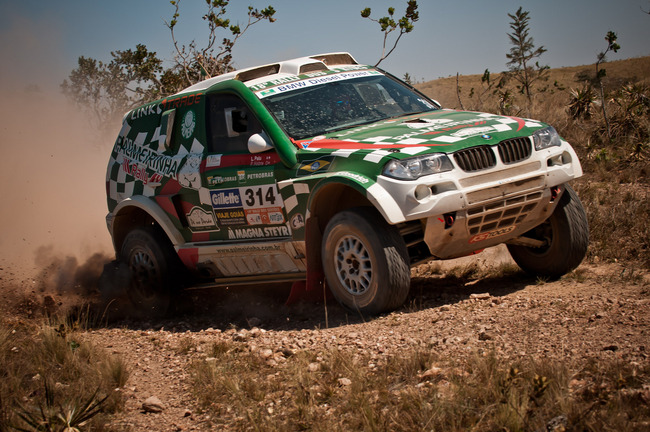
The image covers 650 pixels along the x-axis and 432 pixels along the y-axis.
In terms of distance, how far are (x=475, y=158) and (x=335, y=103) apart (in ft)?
5.37

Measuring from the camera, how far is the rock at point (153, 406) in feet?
13.6

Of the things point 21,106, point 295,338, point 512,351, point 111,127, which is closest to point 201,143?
point 295,338

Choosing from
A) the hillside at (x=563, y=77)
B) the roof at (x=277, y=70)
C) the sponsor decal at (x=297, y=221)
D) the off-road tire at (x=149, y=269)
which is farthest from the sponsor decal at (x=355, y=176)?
the hillside at (x=563, y=77)

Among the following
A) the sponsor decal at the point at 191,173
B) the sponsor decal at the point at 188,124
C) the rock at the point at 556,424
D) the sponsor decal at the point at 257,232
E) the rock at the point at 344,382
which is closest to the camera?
the rock at the point at 556,424

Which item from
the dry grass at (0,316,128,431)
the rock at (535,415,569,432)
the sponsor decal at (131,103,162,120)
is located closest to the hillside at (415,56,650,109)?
the sponsor decal at (131,103,162,120)

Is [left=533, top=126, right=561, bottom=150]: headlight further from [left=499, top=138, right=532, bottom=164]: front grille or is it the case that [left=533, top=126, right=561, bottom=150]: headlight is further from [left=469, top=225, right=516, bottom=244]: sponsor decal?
[left=469, top=225, right=516, bottom=244]: sponsor decal

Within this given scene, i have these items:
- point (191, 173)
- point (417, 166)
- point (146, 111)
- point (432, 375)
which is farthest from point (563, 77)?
point (432, 375)

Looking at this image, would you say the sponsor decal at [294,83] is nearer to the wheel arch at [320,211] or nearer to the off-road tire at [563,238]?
the wheel arch at [320,211]

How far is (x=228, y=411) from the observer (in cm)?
395

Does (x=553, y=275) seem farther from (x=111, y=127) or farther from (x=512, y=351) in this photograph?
(x=111, y=127)

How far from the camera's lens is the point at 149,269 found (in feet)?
23.2

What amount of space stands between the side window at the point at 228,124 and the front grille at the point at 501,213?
6.56 feet

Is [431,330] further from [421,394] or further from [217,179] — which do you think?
[217,179]

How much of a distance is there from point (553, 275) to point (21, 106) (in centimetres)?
1750
